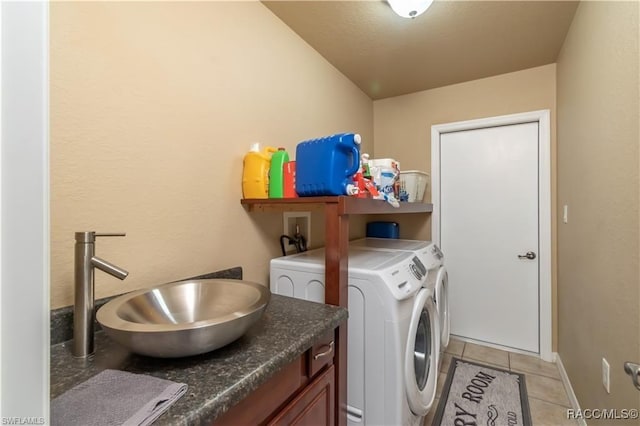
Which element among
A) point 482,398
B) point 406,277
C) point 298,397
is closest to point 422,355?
point 406,277

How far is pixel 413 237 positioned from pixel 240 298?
89.0 inches

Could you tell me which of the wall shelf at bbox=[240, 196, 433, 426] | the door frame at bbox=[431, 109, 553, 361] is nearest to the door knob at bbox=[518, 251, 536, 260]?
the door frame at bbox=[431, 109, 553, 361]

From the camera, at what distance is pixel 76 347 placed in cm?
81

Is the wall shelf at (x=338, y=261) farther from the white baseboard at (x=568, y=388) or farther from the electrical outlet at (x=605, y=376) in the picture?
the white baseboard at (x=568, y=388)

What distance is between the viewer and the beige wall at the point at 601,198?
1.09m

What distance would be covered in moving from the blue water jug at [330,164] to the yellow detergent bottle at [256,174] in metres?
0.22

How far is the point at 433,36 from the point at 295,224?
1557 mm

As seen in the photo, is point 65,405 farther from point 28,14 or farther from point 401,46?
point 401,46

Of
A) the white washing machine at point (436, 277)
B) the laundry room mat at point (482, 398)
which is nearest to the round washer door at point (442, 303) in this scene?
the white washing machine at point (436, 277)

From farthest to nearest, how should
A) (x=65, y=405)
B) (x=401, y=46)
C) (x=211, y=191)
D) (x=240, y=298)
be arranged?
(x=401, y=46) → (x=211, y=191) → (x=240, y=298) → (x=65, y=405)

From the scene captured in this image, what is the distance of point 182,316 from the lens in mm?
1020

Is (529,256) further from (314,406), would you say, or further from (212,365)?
(212,365)

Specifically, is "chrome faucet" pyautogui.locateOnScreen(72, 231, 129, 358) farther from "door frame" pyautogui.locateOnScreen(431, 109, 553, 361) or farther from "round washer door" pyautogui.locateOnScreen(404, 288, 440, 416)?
"door frame" pyautogui.locateOnScreen(431, 109, 553, 361)

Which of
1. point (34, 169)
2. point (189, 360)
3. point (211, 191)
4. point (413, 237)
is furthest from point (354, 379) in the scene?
point (413, 237)
